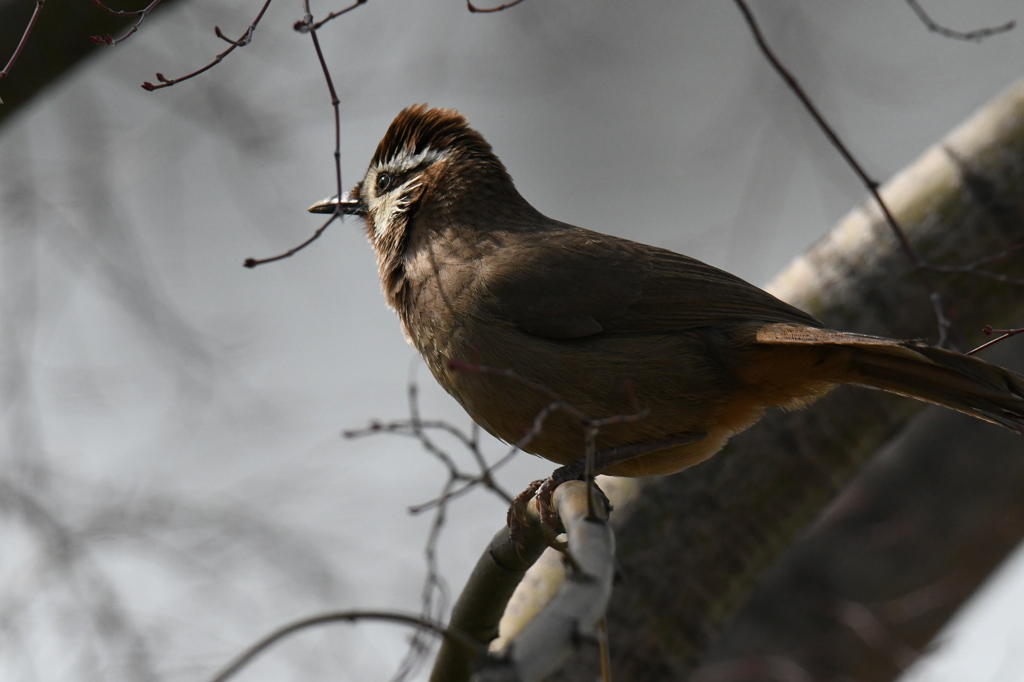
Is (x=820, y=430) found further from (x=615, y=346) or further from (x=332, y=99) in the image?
(x=332, y=99)

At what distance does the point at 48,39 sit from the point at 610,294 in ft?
8.25

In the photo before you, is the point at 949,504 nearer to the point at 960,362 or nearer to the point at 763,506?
the point at 763,506

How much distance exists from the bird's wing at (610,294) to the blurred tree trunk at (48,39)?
1.85 metres

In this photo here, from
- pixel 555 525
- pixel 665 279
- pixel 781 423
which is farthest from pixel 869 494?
pixel 555 525

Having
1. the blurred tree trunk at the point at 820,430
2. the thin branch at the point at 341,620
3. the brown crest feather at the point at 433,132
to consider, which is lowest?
the blurred tree trunk at the point at 820,430

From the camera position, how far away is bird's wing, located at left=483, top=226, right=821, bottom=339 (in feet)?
11.2

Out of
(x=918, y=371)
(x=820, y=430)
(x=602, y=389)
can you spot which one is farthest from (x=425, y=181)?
(x=918, y=371)

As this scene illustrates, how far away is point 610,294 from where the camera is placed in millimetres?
3514

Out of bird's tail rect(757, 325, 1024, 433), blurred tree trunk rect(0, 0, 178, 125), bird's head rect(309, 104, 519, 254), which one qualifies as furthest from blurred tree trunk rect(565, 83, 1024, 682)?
blurred tree trunk rect(0, 0, 178, 125)

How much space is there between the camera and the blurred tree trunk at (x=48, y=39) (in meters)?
3.87

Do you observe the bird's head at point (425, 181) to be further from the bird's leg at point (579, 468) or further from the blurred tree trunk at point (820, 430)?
the blurred tree trunk at point (820, 430)

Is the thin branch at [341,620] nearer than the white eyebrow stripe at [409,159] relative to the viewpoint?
Yes

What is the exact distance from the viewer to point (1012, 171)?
417 cm

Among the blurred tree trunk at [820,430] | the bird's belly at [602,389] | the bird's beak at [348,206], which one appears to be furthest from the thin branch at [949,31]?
the bird's beak at [348,206]
